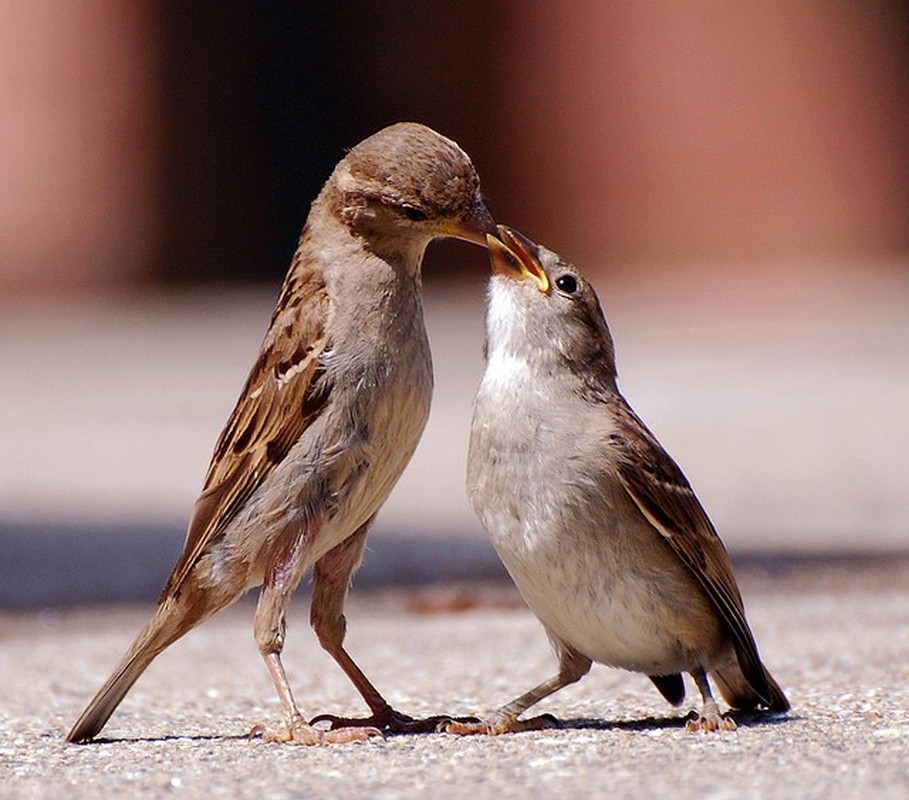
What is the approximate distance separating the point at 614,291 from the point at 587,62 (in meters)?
3.41

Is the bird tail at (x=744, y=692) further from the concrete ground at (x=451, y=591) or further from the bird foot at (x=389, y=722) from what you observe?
the bird foot at (x=389, y=722)

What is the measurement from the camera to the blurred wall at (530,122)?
83.1 feet

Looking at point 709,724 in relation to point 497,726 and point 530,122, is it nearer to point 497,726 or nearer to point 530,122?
point 497,726

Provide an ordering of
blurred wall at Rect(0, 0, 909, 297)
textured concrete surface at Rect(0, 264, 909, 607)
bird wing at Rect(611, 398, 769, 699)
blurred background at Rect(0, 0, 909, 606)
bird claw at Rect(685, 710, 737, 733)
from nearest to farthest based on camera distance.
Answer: bird claw at Rect(685, 710, 737, 733) → bird wing at Rect(611, 398, 769, 699) → textured concrete surface at Rect(0, 264, 909, 607) → blurred background at Rect(0, 0, 909, 606) → blurred wall at Rect(0, 0, 909, 297)

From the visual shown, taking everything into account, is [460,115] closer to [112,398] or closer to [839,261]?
[839,261]

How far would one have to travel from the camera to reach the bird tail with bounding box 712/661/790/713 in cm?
522

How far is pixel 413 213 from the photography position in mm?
5285

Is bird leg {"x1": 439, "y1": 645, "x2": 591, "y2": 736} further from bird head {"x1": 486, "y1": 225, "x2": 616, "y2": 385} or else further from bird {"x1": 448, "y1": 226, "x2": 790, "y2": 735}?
bird head {"x1": 486, "y1": 225, "x2": 616, "y2": 385}

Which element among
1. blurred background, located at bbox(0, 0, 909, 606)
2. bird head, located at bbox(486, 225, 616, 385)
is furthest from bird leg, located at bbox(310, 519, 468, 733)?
blurred background, located at bbox(0, 0, 909, 606)

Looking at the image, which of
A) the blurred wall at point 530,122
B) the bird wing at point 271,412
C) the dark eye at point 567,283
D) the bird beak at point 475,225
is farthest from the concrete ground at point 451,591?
the blurred wall at point 530,122

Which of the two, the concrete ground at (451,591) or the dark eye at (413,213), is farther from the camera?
the dark eye at (413,213)

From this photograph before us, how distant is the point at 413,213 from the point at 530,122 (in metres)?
21.3

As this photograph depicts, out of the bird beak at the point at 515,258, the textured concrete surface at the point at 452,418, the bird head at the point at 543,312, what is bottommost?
the textured concrete surface at the point at 452,418

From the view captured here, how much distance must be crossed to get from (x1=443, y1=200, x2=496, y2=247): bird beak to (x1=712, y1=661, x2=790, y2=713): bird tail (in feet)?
4.20
